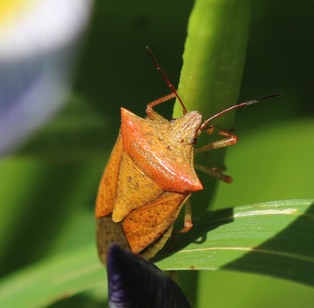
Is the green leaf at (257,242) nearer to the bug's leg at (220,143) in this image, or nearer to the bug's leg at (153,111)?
the bug's leg at (220,143)

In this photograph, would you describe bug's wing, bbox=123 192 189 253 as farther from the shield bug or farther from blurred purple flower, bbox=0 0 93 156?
blurred purple flower, bbox=0 0 93 156

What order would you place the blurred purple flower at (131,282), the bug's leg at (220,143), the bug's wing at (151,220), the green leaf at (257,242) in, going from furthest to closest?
the bug's wing at (151,220)
the bug's leg at (220,143)
the green leaf at (257,242)
the blurred purple flower at (131,282)

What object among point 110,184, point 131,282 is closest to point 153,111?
point 110,184

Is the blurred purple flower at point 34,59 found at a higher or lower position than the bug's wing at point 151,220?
higher

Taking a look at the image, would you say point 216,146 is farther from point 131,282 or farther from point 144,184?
point 131,282

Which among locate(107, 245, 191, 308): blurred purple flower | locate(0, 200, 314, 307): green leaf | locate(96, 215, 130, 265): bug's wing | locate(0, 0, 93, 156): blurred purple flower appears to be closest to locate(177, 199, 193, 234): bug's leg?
locate(0, 200, 314, 307): green leaf

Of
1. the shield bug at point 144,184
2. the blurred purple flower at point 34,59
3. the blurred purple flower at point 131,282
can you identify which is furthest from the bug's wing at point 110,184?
the blurred purple flower at point 131,282

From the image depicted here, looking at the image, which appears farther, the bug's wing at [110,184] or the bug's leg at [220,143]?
the bug's wing at [110,184]
